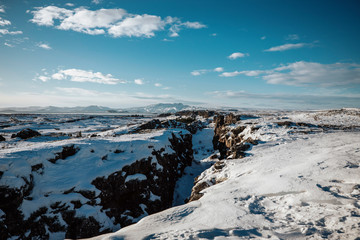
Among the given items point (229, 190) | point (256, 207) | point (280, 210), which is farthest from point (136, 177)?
point (280, 210)

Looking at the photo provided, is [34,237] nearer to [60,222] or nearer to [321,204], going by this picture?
[60,222]

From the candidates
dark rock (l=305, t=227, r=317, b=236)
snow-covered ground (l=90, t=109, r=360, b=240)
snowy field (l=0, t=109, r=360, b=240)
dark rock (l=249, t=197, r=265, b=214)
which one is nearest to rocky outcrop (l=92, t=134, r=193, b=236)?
snowy field (l=0, t=109, r=360, b=240)

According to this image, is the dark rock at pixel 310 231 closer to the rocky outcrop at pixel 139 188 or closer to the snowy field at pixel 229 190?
the snowy field at pixel 229 190

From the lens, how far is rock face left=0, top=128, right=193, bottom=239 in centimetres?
1041

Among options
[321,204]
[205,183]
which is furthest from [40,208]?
[321,204]

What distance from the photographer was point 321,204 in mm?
6527

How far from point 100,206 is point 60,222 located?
2.75 meters

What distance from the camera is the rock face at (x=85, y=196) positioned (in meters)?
10.4

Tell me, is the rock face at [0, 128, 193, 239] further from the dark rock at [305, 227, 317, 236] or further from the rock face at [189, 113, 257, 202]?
the dark rock at [305, 227, 317, 236]

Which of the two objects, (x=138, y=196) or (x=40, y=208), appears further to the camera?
(x=138, y=196)

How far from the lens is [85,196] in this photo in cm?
1293

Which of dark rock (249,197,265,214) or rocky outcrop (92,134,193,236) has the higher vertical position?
dark rock (249,197,265,214)

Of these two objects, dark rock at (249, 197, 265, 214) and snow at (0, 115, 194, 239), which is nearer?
dark rock at (249, 197, 265, 214)

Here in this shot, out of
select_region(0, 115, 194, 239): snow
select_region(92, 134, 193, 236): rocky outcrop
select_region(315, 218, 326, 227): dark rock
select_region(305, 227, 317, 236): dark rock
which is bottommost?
select_region(92, 134, 193, 236): rocky outcrop
